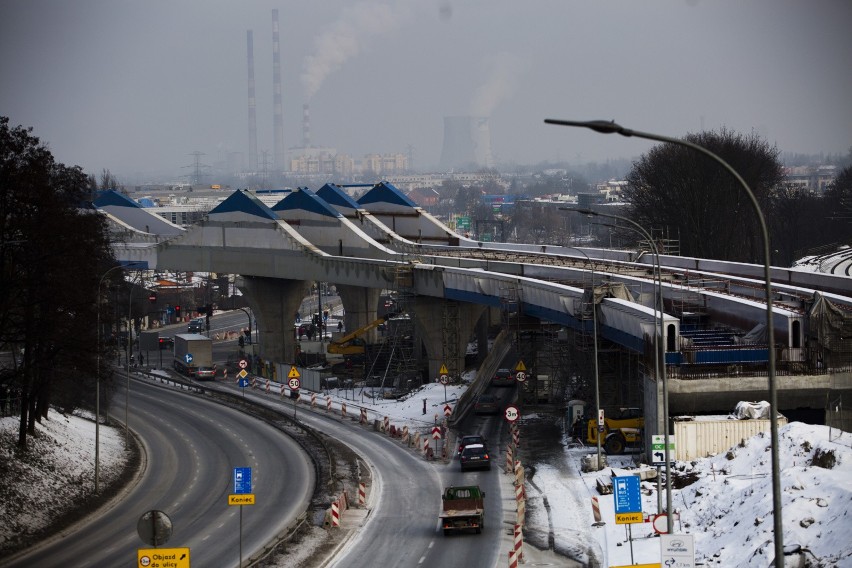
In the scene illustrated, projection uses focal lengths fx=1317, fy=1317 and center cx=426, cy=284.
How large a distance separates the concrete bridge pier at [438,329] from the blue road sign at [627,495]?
50.6 metres

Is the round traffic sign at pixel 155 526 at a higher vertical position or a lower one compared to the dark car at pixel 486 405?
higher

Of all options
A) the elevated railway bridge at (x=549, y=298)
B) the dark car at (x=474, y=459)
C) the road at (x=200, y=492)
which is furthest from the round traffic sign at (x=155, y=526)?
the dark car at (x=474, y=459)

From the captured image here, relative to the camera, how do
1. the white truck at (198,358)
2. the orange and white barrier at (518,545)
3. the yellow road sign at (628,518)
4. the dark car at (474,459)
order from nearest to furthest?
the yellow road sign at (628,518) < the orange and white barrier at (518,545) < the dark car at (474,459) < the white truck at (198,358)

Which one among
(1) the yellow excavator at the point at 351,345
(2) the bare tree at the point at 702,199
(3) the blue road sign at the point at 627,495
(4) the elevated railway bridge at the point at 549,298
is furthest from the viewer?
(2) the bare tree at the point at 702,199

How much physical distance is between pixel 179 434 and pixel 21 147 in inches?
884

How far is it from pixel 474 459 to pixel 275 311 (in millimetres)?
56905

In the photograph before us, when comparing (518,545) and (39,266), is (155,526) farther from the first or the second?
(39,266)

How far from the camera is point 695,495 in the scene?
39.8 m

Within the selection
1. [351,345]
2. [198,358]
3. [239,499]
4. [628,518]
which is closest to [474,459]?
[239,499]

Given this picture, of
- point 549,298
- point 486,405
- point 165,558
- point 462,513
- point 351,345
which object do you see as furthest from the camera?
point 351,345

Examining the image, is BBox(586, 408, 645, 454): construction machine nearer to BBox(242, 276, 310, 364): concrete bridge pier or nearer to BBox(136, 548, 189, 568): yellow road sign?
BBox(136, 548, 189, 568): yellow road sign

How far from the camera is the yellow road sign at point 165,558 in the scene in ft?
86.5

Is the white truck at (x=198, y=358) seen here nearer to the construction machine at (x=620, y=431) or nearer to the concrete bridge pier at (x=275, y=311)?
the concrete bridge pier at (x=275, y=311)

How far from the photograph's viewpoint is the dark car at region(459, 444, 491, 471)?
5162cm
